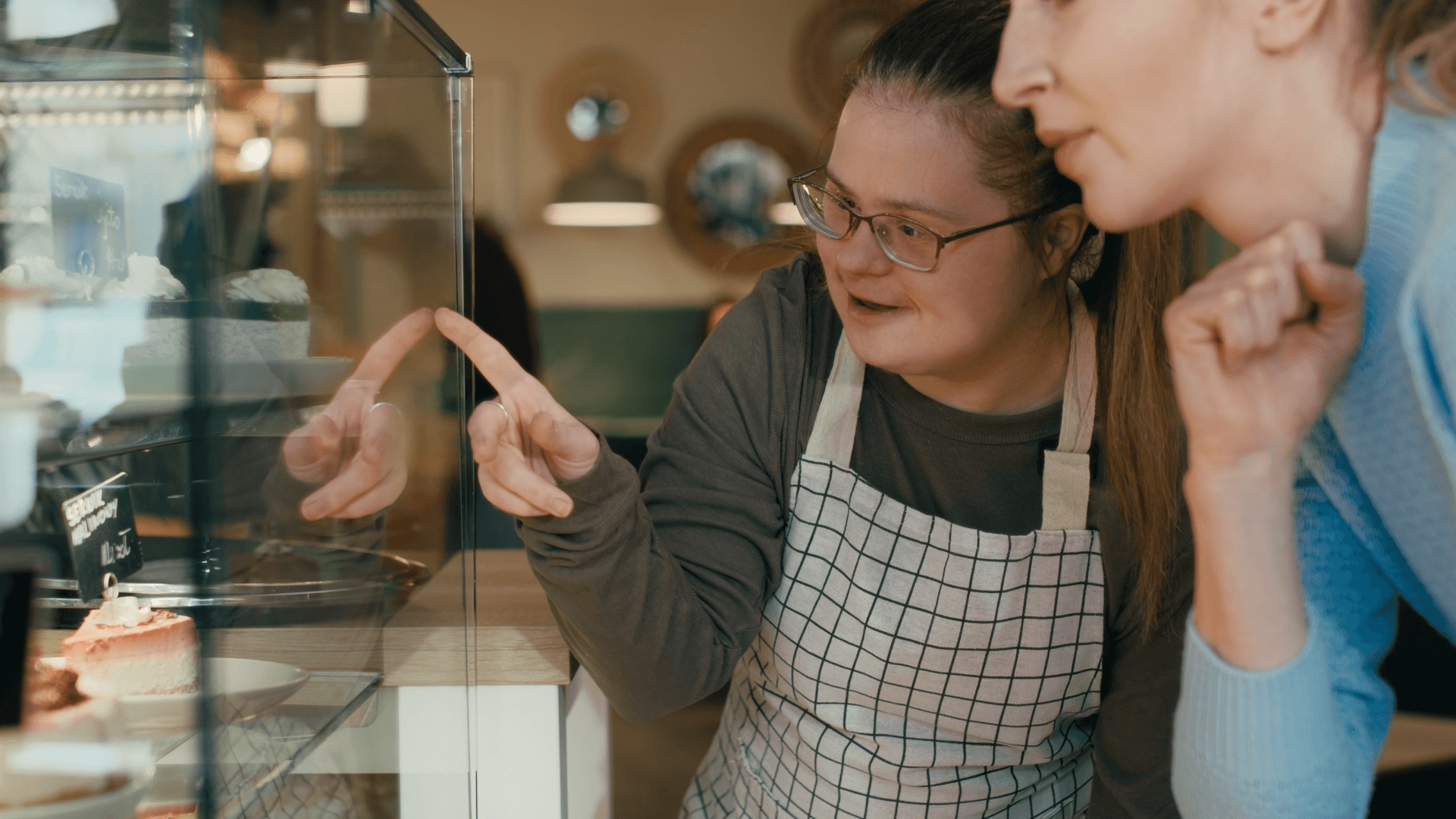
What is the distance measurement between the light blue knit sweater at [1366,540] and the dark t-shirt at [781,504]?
28 cm

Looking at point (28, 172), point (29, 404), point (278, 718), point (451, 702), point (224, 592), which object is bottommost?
point (451, 702)

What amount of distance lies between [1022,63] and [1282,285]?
195 mm

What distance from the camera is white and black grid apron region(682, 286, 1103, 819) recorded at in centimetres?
100

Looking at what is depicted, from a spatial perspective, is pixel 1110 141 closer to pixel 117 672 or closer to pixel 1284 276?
pixel 1284 276

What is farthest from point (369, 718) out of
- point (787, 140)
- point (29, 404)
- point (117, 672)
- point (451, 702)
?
point (787, 140)

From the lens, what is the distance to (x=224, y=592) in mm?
539

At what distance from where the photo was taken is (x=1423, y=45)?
0.51 metres

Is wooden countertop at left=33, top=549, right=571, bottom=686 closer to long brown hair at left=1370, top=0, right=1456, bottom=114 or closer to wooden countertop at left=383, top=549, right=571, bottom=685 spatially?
wooden countertop at left=383, top=549, right=571, bottom=685

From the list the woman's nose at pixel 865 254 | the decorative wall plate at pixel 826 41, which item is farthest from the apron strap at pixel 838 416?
the decorative wall plate at pixel 826 41

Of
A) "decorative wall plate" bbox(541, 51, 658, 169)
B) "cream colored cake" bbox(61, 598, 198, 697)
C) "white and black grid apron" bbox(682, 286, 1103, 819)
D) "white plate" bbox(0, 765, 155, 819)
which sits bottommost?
"white and black grid apron" bbox(682, 286, 1103, 819)

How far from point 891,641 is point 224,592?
0.65 metres

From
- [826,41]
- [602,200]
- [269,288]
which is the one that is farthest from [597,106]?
[269,288]

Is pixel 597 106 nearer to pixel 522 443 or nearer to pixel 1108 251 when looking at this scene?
pixel 1108 251

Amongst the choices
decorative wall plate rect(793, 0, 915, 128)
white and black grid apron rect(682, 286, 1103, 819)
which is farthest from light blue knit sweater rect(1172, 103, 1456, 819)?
decorative wall plate rect(793, 0, 915, 128)
